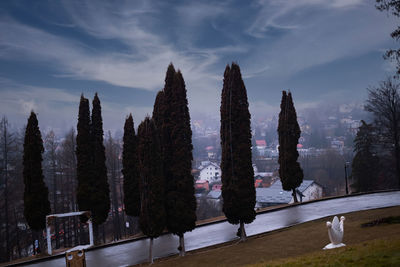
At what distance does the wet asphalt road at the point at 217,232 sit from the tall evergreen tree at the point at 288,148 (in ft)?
8.09

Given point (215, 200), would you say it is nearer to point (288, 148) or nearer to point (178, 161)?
point (288, 148)

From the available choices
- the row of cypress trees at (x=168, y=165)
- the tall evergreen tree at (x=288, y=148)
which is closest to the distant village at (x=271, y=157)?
the tall evergreen tree at (x=288, y=148)

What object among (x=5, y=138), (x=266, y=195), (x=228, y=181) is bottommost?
(x=266, y=195)

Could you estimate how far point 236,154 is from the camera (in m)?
17.0

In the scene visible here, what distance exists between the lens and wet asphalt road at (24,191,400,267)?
1627cm

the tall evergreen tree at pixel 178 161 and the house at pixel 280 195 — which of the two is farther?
the house at pixel 280 195

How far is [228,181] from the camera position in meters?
17.1

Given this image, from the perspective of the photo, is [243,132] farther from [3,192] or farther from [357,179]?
[357,179]

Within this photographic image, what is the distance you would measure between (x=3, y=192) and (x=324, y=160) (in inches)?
2756

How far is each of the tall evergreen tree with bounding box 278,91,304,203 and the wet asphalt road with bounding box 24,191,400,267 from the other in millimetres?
2467

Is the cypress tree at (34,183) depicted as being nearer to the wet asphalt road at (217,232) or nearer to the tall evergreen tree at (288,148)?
the wet asphalt road at (217,232)

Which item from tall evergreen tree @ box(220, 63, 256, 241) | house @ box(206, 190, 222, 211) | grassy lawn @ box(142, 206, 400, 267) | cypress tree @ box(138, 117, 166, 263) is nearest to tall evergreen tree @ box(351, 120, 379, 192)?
house @ box(206, 190, 222, 211)

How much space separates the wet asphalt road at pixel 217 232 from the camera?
16.3 meters

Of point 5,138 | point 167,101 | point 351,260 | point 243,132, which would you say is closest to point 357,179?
point 243,132
